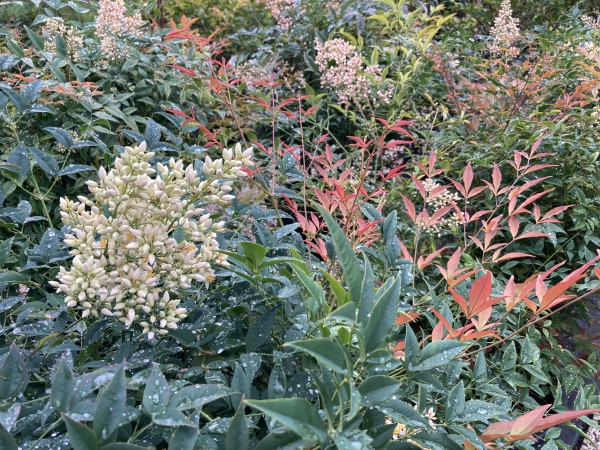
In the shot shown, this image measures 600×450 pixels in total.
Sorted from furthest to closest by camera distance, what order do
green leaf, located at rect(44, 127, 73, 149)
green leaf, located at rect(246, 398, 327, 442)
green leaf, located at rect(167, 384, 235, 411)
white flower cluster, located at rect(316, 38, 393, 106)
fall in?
white flower cluster, located at rect(316, 38, 393, 106) → green leaf, located at rect(44, 127, 73, 149) → green leaf, located at rect(167, 384, 235, 411) → green leaf, located at rect(246, 398, 327, 442)

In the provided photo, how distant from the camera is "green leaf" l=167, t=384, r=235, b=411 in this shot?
575 millimetres

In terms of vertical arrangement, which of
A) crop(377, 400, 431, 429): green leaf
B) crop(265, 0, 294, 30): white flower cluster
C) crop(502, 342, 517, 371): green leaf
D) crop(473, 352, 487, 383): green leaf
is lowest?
crop(502, 342, 517, 371): green leaf

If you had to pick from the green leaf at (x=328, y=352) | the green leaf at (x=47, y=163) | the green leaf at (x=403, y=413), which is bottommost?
the green leaf at (x=403, y=413)

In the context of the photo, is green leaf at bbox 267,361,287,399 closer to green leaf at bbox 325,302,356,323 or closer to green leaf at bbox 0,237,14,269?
green leaf at bbox 325,302,356,323

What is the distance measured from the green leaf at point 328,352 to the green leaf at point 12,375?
38 cm

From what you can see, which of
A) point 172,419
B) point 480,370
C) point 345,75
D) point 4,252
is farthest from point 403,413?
point 345,75

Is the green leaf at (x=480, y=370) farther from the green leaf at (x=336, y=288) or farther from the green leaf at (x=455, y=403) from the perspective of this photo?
the green leaf at (x=336, y=288)

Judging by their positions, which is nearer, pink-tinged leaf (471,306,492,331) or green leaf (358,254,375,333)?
green leaf (358,254,375,333)

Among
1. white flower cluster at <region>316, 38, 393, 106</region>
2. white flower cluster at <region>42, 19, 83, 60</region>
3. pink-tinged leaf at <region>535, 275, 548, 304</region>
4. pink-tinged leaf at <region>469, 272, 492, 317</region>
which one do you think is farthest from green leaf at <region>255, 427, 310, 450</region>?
white flower cluster at <region>42, 19, 83, 60</region>

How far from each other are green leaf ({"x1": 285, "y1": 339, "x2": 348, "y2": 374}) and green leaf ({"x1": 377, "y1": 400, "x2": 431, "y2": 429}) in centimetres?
11

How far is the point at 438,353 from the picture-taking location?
0.60m

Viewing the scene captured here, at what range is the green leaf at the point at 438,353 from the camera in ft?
1.94

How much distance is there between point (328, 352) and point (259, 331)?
0.30 m

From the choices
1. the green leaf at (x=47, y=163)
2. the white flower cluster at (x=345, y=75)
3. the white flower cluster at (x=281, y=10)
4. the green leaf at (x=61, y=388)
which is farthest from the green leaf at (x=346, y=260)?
the white flower cluster at (x=281, y=10)
